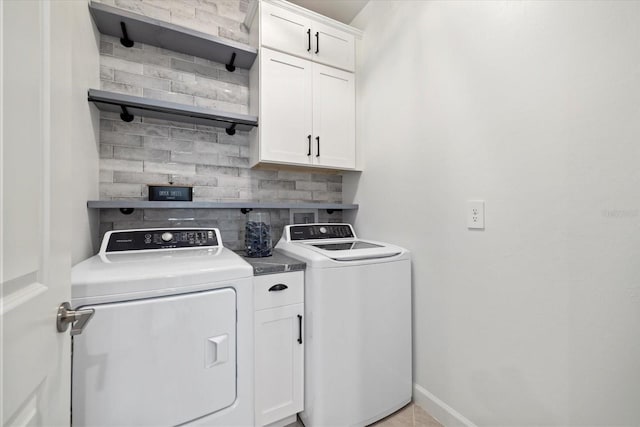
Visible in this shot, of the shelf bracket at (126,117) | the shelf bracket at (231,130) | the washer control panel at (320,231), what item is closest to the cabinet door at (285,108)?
the shelf bracket at (231,130)

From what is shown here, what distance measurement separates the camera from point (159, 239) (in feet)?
5.27

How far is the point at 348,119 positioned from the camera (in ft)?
7.08

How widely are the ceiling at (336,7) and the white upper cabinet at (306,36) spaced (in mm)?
189

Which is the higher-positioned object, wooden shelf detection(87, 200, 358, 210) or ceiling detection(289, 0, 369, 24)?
ceiling detection(289, 0, 369, 24)

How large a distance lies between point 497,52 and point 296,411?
2.07m

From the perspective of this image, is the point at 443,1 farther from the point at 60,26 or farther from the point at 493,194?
the point at 60,26

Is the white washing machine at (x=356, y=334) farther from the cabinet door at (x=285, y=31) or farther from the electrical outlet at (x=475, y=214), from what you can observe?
the cabinet door at (x=285, y=31)

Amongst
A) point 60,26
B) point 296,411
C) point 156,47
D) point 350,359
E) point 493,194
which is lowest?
point 296,411

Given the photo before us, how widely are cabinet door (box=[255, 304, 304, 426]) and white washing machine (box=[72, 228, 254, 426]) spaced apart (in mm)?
167

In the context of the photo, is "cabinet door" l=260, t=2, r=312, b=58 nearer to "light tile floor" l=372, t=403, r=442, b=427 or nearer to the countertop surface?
the countertop surface

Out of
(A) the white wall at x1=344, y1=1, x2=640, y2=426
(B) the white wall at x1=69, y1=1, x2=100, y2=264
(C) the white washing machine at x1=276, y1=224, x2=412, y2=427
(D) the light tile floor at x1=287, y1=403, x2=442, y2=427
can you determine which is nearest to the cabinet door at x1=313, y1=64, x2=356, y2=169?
(A) the white wall at x1=344, y1=1, x2=640, y2=426

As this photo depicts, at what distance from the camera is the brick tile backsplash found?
1709mm

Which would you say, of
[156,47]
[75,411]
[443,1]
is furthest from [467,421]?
[156,47]

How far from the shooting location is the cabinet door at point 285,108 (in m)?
1.83
